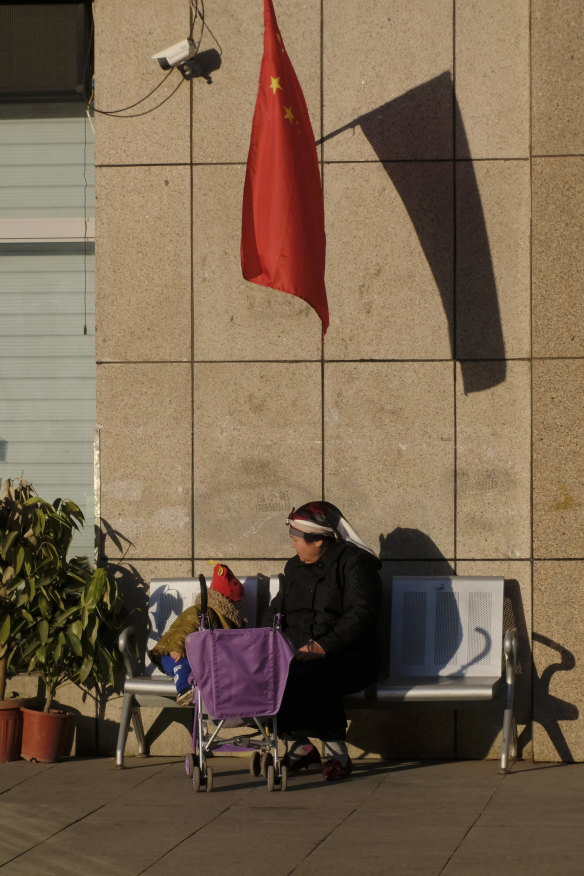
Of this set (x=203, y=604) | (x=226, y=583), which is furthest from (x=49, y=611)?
(x=203, y=604)

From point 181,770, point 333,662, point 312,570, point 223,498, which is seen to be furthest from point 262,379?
point 181,770

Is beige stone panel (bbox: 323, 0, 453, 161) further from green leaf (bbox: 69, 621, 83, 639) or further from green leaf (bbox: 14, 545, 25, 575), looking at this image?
green leaf (bbox: 69, 621, 83, 639)

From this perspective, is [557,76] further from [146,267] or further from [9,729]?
[9,729]

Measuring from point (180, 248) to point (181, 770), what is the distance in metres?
3.23

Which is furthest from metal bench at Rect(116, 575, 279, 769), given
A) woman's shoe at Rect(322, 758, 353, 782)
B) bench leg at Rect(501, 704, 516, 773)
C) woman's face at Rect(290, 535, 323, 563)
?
bench leg at Rect(501, 704, 516, 773)

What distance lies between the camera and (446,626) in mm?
7969

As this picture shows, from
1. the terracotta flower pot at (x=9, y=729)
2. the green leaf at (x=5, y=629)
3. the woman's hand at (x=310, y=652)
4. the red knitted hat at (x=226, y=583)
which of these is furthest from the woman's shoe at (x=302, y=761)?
the green leaf at (x=5, y=629)

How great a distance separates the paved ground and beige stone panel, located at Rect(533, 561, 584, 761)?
0.54 feet

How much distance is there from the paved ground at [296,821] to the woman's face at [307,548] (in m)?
1.25

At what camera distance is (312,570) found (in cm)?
784

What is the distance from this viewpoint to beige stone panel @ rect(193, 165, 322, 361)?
27.3ft

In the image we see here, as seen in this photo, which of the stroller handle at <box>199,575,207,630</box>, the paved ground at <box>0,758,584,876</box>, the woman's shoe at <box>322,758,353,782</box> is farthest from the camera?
the woman's shoe at <box>322,758,353,782</box>

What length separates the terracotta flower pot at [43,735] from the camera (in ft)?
26.2

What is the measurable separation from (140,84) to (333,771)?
175 inches
